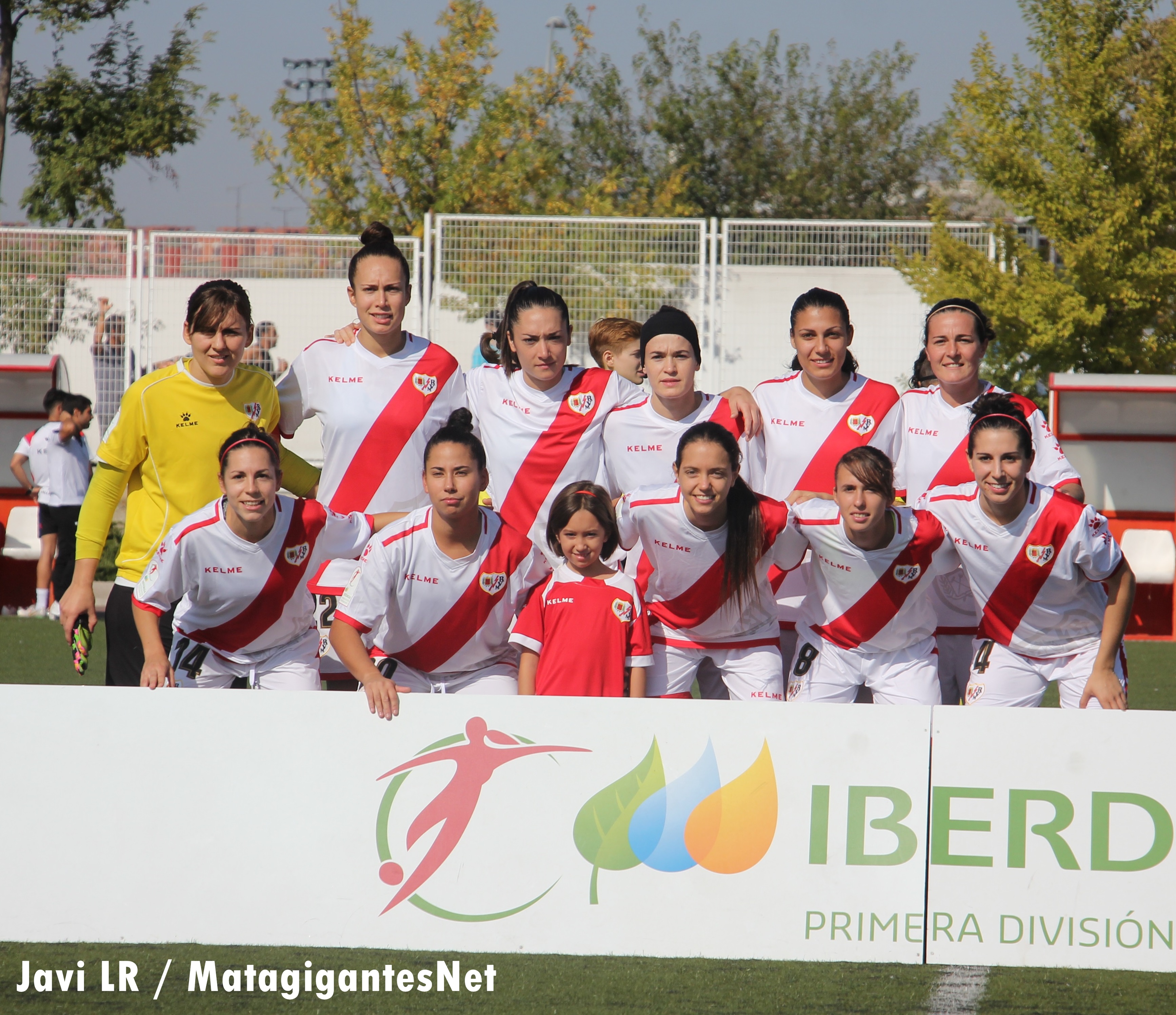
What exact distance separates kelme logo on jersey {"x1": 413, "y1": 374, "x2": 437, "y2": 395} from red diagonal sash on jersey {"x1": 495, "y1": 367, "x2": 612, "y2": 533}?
0.44m

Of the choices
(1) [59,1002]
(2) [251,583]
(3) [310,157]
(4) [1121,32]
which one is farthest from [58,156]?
(1) [59,1002]

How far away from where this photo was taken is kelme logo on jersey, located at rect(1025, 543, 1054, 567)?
422 cm

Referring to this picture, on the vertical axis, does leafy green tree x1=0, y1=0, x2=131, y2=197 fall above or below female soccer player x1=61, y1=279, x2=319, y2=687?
above

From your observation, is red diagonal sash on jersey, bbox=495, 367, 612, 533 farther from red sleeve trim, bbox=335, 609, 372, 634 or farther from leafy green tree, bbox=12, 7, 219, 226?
leafy green tree, bbox=12, 7, 219, 226

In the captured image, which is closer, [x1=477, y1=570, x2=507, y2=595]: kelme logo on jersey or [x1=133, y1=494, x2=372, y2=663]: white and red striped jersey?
[x1=133, y1=494, x2=372, y2=663]: white and red striped jersey

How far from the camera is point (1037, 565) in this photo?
167 inches

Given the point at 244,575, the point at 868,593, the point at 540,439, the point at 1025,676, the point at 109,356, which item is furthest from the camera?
the point at 109,356

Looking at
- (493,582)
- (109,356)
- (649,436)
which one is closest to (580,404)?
(649,436)

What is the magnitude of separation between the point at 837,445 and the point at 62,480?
717 centimetres

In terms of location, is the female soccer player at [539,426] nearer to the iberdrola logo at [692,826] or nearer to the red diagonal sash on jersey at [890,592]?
the red diagonal sash on jersey at [890,592]

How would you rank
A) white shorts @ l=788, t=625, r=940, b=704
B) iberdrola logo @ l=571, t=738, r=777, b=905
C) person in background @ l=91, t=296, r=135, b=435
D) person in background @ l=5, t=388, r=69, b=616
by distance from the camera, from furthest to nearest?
person in background @ l=91, t=296, r=135, b=435, person in background @ l=5, t=388, r=69, b=616, white shorts @ l=788, t=625, r=940, b=704, iberdrola logo @ l=571, t=738, r=777, b=905

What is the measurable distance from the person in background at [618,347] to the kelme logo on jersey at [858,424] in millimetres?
1119

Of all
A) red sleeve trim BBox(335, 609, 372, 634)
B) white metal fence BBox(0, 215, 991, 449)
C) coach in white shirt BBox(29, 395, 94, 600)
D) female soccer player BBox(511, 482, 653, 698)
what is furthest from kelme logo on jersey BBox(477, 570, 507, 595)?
white metal fence BBox(0, 215, 991, 449)

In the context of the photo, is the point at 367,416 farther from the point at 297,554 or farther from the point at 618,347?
the point at 618,347
